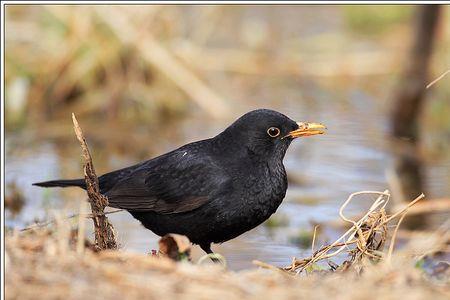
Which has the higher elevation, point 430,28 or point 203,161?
point 430,28

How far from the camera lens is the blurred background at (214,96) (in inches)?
364

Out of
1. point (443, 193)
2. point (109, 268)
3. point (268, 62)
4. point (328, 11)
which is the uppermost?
point (328, 11)

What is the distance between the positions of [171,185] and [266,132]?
2.12ft

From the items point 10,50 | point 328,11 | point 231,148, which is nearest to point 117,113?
point 10,50

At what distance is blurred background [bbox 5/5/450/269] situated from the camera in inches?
364

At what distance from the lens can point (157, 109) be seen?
11.5m

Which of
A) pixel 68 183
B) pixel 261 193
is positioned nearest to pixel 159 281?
pixel 261 193

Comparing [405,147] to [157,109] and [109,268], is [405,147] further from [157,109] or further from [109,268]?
[109,268]

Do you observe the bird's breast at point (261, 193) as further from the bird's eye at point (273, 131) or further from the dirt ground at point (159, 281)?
the dirt ground at point (159, 281)

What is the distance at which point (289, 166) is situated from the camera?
9.78 metres

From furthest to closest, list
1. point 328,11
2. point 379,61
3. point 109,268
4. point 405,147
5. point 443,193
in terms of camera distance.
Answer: point 328,11 < point 379,61 < point 405,147 < point 443,193 < point 109,268

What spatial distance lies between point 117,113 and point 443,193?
415cm

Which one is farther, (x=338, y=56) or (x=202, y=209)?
(x=338, y=56)

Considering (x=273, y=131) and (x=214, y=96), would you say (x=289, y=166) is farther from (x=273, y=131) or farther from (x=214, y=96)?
(x=273, y=131)
